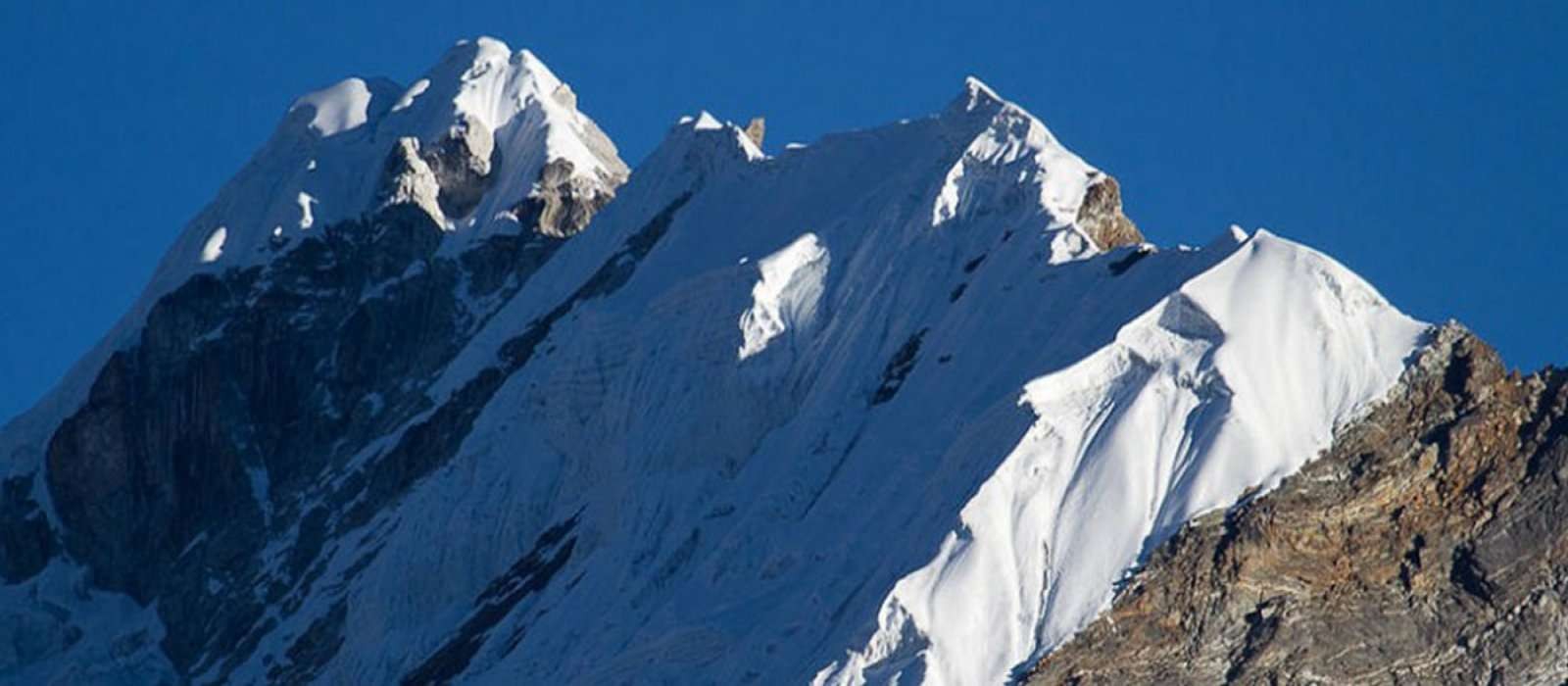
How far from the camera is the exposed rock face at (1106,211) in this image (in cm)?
15588

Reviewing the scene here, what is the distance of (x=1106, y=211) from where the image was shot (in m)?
156

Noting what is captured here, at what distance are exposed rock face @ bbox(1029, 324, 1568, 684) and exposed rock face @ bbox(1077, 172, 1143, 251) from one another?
18869 mm

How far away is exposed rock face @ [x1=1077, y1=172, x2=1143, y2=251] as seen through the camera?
156 meters

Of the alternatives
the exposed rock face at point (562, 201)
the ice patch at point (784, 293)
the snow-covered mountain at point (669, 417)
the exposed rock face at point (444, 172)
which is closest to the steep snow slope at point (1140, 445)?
the snow-covered mountain at point (669, 417)

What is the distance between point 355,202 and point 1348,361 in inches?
2586

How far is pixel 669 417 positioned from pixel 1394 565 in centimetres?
3114

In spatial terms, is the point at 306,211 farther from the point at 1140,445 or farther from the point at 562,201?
the point at 1140,445

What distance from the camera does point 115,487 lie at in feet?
631

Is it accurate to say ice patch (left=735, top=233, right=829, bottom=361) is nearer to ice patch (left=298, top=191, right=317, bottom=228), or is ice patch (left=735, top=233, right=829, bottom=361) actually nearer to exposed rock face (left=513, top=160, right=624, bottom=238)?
exposed rock face (left=513, top=160, right=624, bottom=238)

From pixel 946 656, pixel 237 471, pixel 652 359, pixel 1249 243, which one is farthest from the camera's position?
pixel 237 471

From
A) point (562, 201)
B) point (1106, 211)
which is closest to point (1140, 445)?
point (1106, 211)

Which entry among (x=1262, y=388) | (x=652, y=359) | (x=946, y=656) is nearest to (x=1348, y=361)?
(x=1262, y=388)

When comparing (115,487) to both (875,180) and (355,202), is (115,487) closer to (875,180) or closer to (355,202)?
(355,202)

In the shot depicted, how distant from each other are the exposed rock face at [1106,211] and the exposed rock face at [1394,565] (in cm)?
1887
